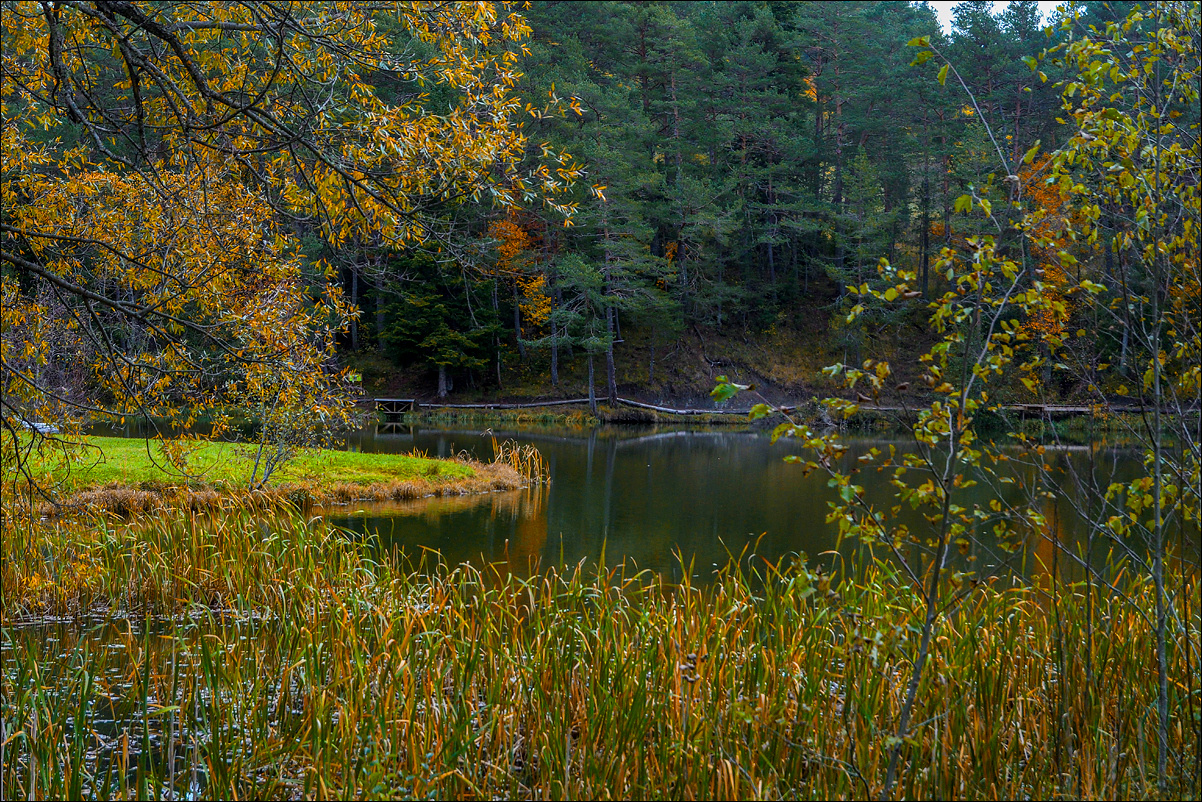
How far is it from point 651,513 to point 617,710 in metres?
9.95

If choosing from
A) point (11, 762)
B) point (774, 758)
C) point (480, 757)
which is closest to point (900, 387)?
point (774, 758)

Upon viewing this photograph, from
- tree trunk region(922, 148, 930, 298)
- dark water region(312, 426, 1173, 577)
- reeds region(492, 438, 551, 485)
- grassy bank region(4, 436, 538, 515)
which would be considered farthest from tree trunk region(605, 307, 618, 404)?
grassy bank region(4, 436, 538, 515)

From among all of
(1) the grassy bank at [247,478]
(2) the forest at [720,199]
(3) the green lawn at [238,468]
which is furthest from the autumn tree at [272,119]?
(2) the forest at [720,199]

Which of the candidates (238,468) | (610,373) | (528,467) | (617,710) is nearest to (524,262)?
(610,373)

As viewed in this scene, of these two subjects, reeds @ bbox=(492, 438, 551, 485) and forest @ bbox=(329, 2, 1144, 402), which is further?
forest @ bbox=(329, 2, 1144, 402)

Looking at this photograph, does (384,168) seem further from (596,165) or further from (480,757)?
(596,165)

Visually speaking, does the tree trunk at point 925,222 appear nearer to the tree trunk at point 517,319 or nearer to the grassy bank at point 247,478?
the tree trunk at point 517,319

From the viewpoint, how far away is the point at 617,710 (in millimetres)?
3883

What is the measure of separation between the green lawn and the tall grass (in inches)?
257

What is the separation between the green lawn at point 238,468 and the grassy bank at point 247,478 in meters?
0.01

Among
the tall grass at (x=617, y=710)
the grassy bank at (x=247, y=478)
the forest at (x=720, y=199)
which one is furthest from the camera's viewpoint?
the forest at (x=720, y=199)

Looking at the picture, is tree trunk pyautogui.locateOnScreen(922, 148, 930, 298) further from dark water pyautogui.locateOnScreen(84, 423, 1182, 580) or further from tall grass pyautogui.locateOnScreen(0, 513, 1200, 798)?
tall grass pyautogui.locateOnScreen(0, 513, 1200, 798)

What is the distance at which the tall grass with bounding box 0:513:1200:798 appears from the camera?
3535 mm

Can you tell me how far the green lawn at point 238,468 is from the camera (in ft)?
39.3
